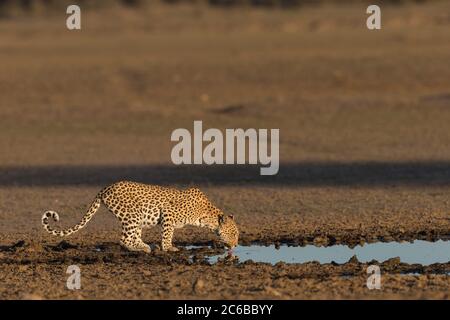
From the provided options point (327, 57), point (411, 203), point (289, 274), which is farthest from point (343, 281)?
point (327, 57)

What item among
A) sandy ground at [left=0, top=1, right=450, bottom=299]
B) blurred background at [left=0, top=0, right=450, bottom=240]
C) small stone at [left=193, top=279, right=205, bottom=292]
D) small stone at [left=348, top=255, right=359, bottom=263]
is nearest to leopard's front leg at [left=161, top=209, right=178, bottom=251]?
sandy ground at [left=0, top=1, right=450, bottom=299]

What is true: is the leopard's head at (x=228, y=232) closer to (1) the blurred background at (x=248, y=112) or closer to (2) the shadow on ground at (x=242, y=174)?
(1) the blurred background at (x=248, y=112)

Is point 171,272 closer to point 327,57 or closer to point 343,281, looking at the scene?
point 343,281

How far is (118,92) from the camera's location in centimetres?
3522

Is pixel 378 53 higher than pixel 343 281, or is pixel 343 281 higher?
pixel 378 53

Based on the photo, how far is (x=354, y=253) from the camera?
13.8 m

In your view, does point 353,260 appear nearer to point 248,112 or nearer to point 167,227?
point 167,227

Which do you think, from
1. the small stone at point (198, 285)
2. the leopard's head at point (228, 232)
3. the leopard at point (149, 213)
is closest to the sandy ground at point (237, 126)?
the small stone at point (198, 285)

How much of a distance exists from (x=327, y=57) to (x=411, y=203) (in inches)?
938

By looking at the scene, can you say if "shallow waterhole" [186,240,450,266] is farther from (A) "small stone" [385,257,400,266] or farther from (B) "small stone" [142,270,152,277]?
(B) "small stone" [142,270,152,277]

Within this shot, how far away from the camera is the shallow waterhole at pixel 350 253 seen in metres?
13.4

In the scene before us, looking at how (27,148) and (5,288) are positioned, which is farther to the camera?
(27,148)

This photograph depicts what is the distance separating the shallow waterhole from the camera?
13.4 m

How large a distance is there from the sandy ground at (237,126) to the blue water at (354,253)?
0.27 m
